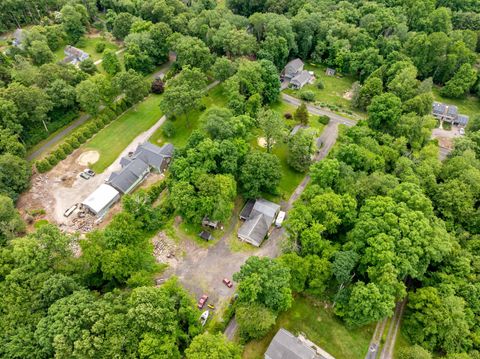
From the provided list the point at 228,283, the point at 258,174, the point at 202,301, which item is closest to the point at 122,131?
the point at 258,174

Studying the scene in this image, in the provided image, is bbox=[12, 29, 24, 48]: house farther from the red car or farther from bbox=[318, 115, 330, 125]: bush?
the red car

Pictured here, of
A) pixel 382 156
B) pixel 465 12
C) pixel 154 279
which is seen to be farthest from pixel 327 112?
pixel 465 12

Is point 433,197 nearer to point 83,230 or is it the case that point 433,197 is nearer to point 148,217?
point 148,217

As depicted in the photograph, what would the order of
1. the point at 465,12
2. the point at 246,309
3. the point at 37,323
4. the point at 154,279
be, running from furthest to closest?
the point at 465,12 → the point at 154,279 → the point at 246,309 → the point at 37,323

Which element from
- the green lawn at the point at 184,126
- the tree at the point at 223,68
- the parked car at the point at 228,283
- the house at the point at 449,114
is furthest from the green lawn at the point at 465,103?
the parked car at the point at 228,283

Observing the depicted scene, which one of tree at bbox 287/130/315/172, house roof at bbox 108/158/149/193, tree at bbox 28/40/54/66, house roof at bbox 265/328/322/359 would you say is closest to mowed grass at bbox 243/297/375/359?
house roof at bbox 265/328/322/359

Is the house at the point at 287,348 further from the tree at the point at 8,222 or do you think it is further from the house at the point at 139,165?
the tree at the point at 8,222

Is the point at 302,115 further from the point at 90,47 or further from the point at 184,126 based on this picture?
the point at 90,47
